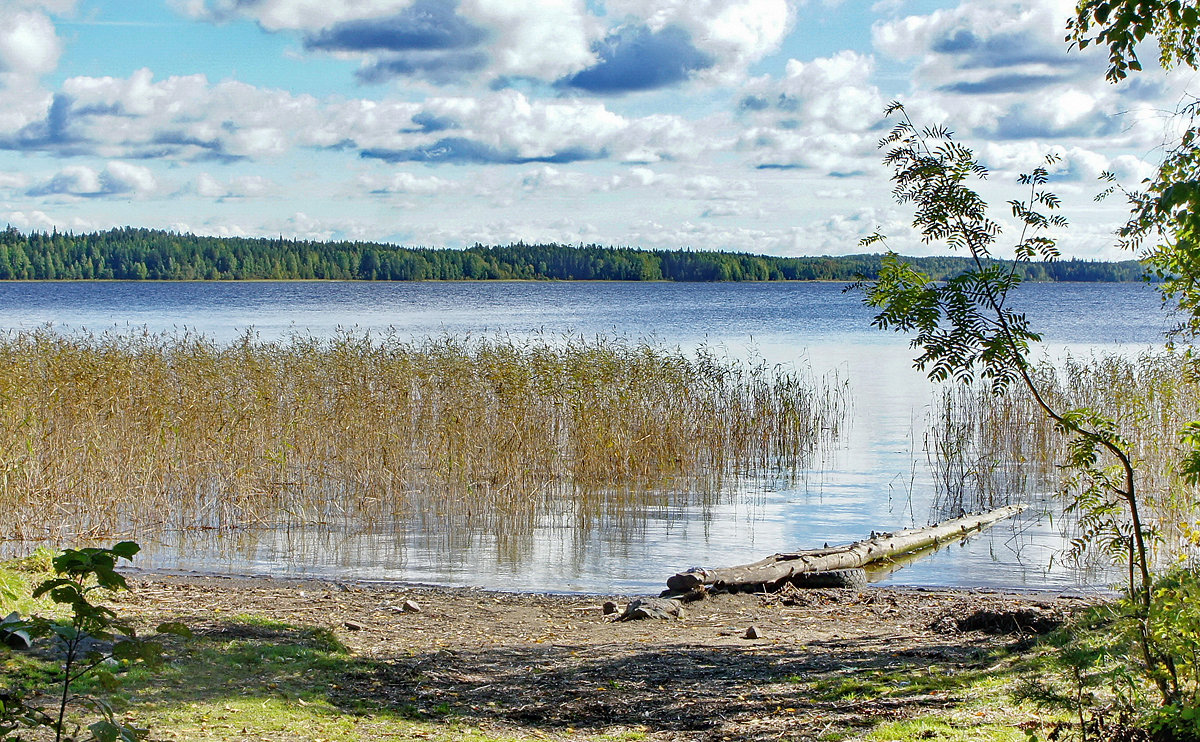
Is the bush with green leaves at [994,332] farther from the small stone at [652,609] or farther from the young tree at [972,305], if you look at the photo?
the small stone at [652,609]

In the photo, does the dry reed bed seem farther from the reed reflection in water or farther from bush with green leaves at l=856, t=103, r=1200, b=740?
bush with green leaves at l=856, t=103, r=1200, b=740

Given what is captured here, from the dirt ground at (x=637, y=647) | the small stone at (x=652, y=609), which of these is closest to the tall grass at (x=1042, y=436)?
the dirt ground at (x=637, y=647)

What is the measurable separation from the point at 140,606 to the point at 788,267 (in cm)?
13823

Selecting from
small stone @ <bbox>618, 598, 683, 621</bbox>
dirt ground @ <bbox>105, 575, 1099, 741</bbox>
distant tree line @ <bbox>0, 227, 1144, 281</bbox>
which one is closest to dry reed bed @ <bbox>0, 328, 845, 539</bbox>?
dirt ground @ <bbox>105, 575, 1099, 741</bbox>

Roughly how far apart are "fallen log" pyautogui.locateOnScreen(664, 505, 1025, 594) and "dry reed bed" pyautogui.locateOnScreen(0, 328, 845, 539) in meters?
3.66

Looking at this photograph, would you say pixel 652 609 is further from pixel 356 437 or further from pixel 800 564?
pixel 356 437

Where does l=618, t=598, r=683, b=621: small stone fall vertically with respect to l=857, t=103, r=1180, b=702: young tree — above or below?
below

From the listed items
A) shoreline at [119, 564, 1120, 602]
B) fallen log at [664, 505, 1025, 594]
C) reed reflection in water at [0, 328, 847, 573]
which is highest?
reed reflection in water at [0, 328, 847, 573]

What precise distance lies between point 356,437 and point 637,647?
7948mm

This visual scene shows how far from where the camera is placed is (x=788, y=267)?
14188 centimetres

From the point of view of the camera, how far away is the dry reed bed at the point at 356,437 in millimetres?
11984

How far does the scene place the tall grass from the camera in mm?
13258

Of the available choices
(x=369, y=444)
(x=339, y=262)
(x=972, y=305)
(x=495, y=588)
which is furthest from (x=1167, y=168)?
(x=339, y=262)

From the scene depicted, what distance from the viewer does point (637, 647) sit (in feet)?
23.9
